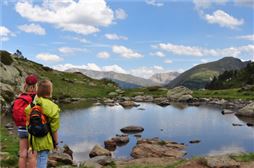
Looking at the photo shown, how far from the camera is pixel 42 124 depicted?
461 inches

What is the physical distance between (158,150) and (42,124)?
23044 mm

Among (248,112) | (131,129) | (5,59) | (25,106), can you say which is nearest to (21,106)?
(25,106)

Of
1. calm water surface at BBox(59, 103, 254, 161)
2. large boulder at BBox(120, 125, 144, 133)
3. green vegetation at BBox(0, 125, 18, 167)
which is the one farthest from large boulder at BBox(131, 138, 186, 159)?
green vegetation at BBox(0, 125, 18, 167)

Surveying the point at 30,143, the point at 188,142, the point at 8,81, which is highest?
the point at 8,81

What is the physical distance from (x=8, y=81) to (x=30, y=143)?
253ft

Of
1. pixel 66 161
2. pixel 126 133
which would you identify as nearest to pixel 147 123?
pixel 126 133

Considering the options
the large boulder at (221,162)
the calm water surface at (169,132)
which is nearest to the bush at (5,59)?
the calm water surface at (169,132)

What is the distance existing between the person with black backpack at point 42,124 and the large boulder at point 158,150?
20.1 m

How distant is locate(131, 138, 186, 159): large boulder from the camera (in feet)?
105

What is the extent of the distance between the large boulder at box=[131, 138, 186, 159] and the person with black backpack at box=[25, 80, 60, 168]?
20.1 metres

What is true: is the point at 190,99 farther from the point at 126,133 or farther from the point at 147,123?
the point at 126,133

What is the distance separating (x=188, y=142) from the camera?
39125mm

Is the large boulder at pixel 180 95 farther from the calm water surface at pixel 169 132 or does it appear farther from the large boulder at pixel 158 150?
the large boulder at pixel 158 150

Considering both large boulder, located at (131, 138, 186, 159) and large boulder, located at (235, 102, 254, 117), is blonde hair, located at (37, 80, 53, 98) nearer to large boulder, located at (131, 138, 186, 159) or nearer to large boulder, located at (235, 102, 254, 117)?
large boulder, located at (131, 138, 186, 159)
